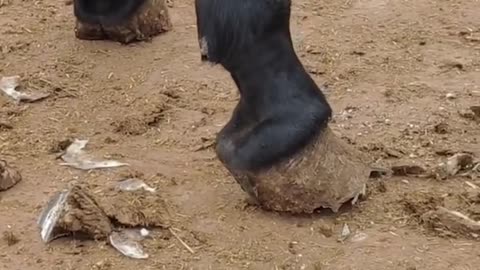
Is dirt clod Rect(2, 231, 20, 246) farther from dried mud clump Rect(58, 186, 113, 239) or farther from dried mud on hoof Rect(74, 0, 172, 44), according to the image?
dried mud on hoof Rect(74, 0, 172, 44)

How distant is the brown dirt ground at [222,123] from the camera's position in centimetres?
227

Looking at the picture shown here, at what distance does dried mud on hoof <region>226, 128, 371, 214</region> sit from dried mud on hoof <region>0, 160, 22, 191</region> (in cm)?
54

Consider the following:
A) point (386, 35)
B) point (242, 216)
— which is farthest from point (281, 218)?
point (386, 35)

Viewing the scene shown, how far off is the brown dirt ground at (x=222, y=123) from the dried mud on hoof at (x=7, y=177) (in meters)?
0.02

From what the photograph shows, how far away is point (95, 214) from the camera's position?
232cm

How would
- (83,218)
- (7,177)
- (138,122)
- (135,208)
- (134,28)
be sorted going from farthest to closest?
(134,28) < (138,122) < (7,177) < (135,208) < (83,218)

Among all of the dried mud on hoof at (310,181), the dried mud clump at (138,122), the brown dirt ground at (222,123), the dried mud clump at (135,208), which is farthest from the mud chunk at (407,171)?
the dried mud clump at (138,122)

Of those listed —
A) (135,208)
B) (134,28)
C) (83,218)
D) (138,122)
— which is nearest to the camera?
(83,218)

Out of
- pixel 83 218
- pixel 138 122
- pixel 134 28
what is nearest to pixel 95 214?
pixel 83 218

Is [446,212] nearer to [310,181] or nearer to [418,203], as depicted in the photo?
[418,203]

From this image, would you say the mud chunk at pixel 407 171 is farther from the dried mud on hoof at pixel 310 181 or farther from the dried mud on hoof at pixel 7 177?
the dried mud on hoof at pixel 7 177

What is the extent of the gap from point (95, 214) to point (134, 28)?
1241 mm

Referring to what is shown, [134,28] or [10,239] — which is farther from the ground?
[10,239]

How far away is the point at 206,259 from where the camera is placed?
2250 millimetres
